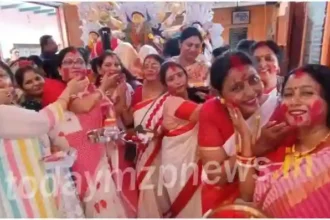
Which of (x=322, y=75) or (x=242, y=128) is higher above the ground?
(x=322, y=75)

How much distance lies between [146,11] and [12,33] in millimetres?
389

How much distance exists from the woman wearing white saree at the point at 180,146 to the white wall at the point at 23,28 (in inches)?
13.4

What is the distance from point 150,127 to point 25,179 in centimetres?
39

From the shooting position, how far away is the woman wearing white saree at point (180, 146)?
951mm

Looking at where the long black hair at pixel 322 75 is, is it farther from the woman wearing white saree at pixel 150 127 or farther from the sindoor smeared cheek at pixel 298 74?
the woman wearing white saree at pixel 150 127

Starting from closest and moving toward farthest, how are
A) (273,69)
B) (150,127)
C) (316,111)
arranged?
(316,111)
(273,69)
(150,127)

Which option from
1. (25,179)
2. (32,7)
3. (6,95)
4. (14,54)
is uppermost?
Result: (32,7)

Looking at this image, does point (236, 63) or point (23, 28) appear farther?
point (23, 28)

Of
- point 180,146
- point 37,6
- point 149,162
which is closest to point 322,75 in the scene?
point 180,146

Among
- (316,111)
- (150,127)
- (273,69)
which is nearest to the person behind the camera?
(316,111)

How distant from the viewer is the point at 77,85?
96 cm

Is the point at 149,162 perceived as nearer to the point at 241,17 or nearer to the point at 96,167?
the point at 96,167

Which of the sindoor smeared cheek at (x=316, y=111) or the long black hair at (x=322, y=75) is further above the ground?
the long black hair at (x=322, y=75)

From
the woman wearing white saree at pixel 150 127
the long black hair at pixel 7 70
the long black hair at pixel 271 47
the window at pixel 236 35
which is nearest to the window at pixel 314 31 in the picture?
the long black hair at pixel 271 47
